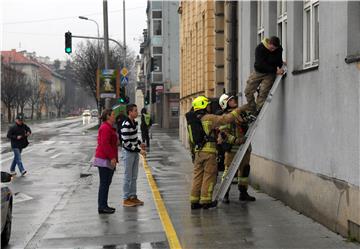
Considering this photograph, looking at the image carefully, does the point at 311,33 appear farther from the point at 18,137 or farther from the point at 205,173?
the point at 18,137

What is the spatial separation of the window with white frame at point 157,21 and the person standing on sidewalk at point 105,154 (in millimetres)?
49811

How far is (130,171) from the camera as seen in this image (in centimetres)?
1060

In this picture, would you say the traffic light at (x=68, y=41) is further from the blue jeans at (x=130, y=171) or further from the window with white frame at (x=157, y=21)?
the window with white frame at (x=157, y=21)

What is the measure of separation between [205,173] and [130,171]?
1.66 meters

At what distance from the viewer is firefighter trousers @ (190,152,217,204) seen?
31.3ft

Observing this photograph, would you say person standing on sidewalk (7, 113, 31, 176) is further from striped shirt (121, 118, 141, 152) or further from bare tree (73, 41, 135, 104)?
bare tree (73, 41, 135, 104)

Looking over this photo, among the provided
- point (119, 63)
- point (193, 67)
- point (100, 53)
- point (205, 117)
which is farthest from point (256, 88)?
point (119, 63)

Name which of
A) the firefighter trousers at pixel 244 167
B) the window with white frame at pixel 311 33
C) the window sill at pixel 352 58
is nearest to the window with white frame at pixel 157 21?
the firefighter trousers at pixel 244 167

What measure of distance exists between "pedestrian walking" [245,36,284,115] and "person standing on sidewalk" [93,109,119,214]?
2448mm

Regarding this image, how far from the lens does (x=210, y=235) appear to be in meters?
7.79

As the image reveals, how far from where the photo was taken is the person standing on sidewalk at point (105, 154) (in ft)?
32.2

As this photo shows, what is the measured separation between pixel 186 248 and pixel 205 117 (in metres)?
2.76

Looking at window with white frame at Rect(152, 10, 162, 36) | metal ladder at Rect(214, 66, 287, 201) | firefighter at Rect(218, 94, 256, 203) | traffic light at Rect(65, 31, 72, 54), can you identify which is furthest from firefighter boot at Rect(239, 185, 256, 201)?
window with white frame at Rect(152, 10, 162, 36)

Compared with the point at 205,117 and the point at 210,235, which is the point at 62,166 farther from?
the point at 210,235
